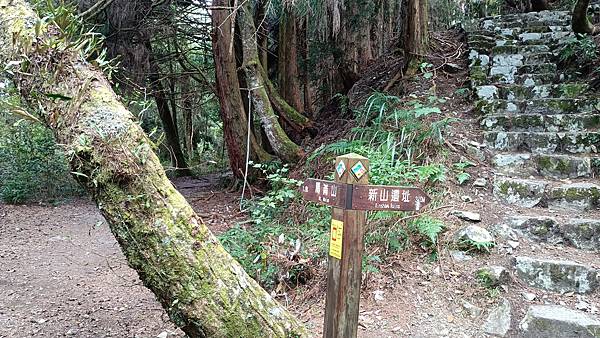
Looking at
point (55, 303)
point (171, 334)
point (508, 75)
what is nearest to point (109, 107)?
point (171, 334)

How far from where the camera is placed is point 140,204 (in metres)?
2.03

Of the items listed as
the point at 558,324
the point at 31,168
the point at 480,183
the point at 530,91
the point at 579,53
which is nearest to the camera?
the point at 558,324

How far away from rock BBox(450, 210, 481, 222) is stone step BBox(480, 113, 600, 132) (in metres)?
1.59

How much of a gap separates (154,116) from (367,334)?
1250cm

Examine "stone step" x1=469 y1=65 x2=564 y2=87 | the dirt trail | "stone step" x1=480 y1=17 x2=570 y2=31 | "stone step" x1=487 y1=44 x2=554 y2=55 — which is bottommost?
the dirt trail

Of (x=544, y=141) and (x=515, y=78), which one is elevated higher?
(x=515, y=78)

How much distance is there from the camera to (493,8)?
1110 centimetres

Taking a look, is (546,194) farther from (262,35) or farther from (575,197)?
(262,35)

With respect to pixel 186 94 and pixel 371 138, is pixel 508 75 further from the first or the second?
pixel 186 94

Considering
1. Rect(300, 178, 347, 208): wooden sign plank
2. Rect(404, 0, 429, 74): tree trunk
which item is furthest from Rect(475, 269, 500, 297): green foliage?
Rect(404, 0, 429, 74): tree trunk

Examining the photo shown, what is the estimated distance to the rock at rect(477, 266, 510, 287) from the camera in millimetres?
3271

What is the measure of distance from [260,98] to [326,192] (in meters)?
4.51

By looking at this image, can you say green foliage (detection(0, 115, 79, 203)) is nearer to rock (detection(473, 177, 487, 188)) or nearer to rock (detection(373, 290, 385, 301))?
rock (detection(373, 290, 385, 301))

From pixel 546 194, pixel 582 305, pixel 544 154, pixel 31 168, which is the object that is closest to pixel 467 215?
pixel 546 194
